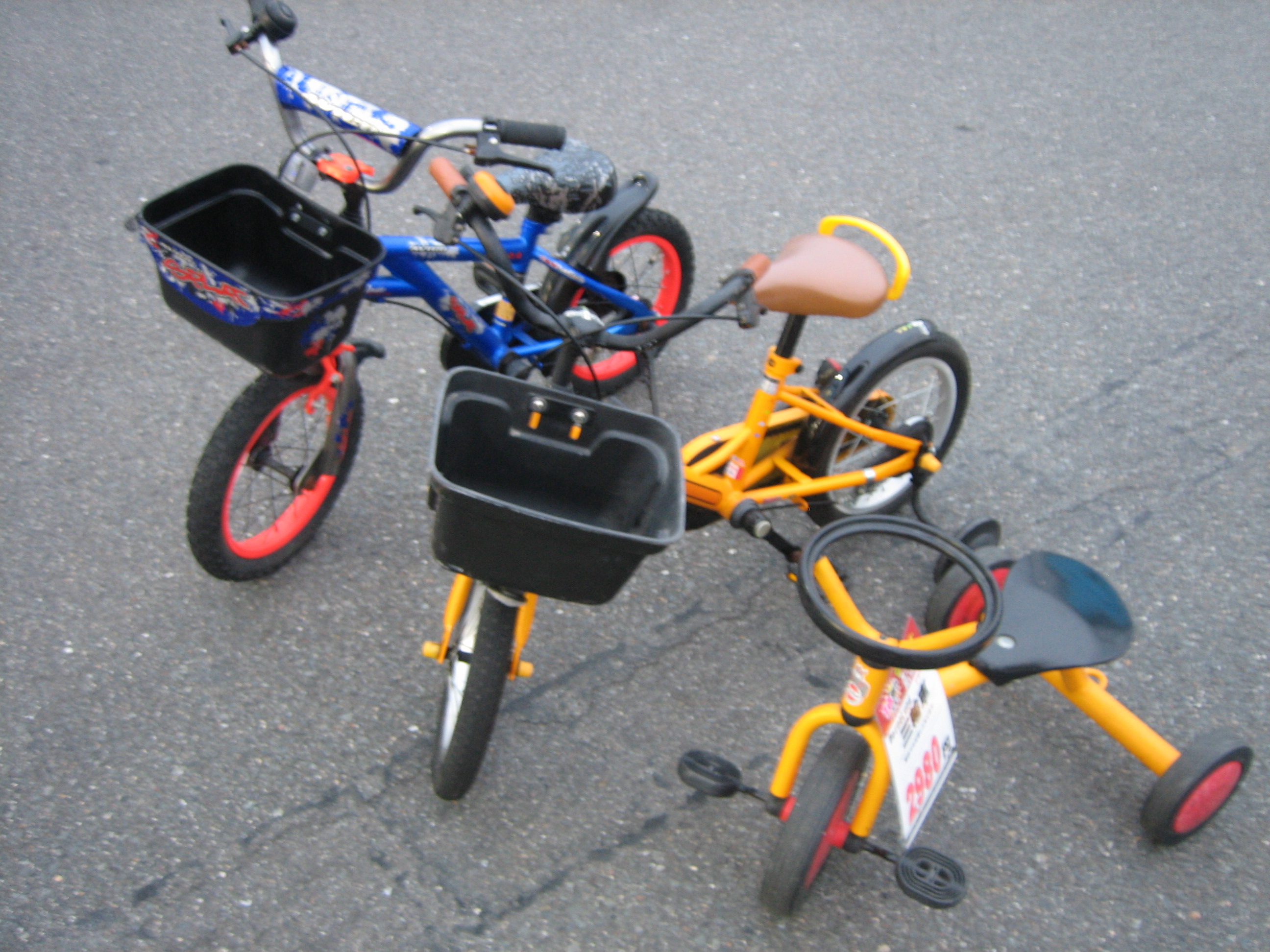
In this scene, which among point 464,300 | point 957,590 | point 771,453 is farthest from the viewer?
point 464,300

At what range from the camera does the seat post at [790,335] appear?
97.9 inches

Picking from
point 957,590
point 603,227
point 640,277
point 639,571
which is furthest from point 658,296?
point 957,590

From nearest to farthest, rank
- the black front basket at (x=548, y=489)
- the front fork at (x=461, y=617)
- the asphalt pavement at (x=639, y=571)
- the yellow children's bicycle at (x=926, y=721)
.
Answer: the black front basket at (x=548, y=489) → the yellow children's bicycle at (x=926, y=721) → the front fork at (x=461, y=617) → the asphalt pavement at (x=639, y=571)

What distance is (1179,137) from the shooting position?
5.29 m

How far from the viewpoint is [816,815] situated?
198 centimetres

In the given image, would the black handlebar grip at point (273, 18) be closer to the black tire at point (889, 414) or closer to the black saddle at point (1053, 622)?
the black tire at point (889, 414)

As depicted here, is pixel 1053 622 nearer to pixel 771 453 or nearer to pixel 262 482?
pixel 771 453

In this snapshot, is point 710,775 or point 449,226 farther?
point 710,775

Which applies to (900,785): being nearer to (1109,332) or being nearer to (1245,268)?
(1109,332)

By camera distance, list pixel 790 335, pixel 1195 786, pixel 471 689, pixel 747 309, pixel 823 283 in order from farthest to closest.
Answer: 1. pixel 790 335
2. pixel 823 283
3. pixel 1195 786
4. pixel 747 309
5. pixel 471 689

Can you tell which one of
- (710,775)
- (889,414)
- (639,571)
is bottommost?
(639,571)

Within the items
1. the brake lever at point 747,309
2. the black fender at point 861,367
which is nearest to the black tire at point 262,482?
the brake lever at point 747,309

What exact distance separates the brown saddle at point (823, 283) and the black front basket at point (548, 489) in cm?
57

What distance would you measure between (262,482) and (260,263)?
65cm
